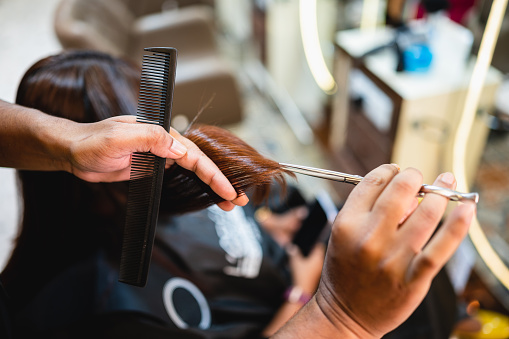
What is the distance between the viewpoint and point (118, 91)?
0.84 meters

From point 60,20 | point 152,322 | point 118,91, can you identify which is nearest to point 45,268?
point 152,322

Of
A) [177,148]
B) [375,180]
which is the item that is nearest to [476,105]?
[375,180]

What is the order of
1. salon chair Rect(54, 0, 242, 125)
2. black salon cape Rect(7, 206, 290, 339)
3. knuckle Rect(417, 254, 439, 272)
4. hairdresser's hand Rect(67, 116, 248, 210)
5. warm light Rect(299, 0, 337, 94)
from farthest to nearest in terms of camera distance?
warm light Rect(299, 0, 337, 94), salon chair Rect(54, 0, 242, 125), black salon cape Rect(7, 206, 290, 339), hairdresser's hand Rect(67, 116, 248, 210), knuckle Rect(417, 254, 439, 272)

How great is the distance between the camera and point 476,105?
3.62 ft

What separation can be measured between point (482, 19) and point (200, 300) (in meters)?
1.00

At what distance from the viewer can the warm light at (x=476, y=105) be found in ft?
2.98

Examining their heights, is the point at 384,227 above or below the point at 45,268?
above

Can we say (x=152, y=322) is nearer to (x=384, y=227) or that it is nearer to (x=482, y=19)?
(x=384, y=227)

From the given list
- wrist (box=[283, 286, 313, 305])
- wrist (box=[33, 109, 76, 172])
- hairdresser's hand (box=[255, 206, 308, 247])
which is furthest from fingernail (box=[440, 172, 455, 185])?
hairdresser's hand (box=[255, 206, 308, 247])

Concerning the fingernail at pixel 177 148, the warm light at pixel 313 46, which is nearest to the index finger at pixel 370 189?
the fingernail at pixel 177 148

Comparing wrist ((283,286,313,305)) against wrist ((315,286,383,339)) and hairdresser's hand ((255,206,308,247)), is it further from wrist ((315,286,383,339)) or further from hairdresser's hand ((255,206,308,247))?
wrist ((315,286,383,339))

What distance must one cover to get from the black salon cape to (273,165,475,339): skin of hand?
39 centimetres

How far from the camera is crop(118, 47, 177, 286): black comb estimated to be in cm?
52

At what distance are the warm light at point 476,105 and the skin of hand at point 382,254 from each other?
0.67 meters
